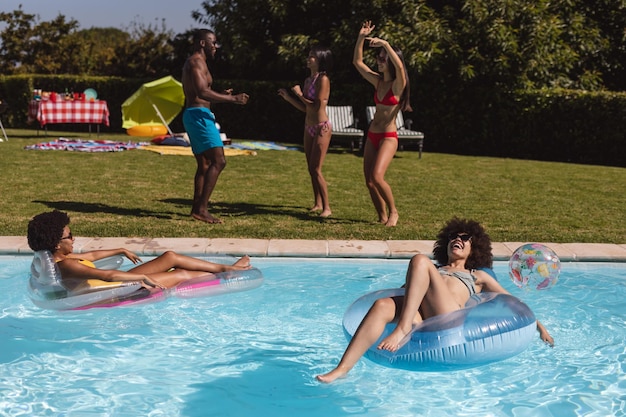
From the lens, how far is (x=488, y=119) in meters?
18.6

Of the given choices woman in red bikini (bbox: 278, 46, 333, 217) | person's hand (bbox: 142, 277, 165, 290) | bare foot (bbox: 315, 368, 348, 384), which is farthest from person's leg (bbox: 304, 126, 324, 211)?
bare foot (bbox: 315, 368, 348, 384)

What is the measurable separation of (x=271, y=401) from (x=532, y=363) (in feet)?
5.76

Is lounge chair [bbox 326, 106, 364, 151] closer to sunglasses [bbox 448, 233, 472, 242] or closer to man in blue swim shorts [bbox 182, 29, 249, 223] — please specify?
man in blue swim shorts [bbox 182, 29, 249, 223]

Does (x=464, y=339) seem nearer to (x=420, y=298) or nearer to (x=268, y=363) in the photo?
(x=420, y=298)

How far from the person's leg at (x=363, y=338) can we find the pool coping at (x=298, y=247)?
8.47 ft

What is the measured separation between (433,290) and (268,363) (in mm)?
1242

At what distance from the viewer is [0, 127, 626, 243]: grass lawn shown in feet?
26.4

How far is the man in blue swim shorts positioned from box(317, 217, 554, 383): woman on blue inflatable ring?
3730mm

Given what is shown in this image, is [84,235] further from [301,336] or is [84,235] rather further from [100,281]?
[301,336]

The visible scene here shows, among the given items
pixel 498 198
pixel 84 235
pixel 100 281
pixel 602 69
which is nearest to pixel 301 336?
pixel 100 281

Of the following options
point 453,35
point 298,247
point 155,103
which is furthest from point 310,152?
point 155,103

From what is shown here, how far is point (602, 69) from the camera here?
814 inches

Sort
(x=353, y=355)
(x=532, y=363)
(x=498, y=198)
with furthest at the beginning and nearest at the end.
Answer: (x=498, y=198), (x=532, y=363), (x=353, y=355)

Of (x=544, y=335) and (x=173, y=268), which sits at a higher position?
(x=173, y=268)
